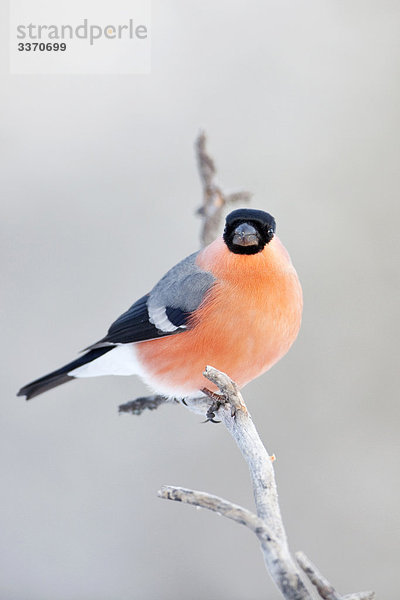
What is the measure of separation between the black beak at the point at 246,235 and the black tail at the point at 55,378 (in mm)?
450

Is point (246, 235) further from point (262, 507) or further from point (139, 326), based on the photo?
point (262, 507)

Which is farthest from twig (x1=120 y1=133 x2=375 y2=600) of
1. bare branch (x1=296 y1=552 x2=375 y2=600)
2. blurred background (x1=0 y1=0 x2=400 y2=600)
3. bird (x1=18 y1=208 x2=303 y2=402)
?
blurred background (x1=0 y1=0 x2=400 y2=600)

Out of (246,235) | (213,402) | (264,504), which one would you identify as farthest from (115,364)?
(264,504)

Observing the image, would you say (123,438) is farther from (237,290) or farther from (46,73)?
(46,73)

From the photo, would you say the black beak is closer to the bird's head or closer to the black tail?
the bird's head

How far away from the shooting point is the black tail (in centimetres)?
146

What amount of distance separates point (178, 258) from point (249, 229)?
0.70m

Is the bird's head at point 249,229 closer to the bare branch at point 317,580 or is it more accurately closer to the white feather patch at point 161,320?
the white feather patch at point 161,320

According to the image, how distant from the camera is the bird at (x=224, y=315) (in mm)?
1203

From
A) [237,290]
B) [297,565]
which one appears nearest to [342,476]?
[237,290]

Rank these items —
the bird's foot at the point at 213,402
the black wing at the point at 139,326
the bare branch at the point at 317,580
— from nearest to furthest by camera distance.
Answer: the bare branch at the point at 317,580 → the bird's foot at the point at 213,402 → the black wing at the point at 139,326

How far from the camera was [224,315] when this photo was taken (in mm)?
1225

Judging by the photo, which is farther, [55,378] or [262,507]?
[55,378]

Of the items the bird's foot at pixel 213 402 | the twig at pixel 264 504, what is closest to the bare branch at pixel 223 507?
the twig at pixel 264 504
